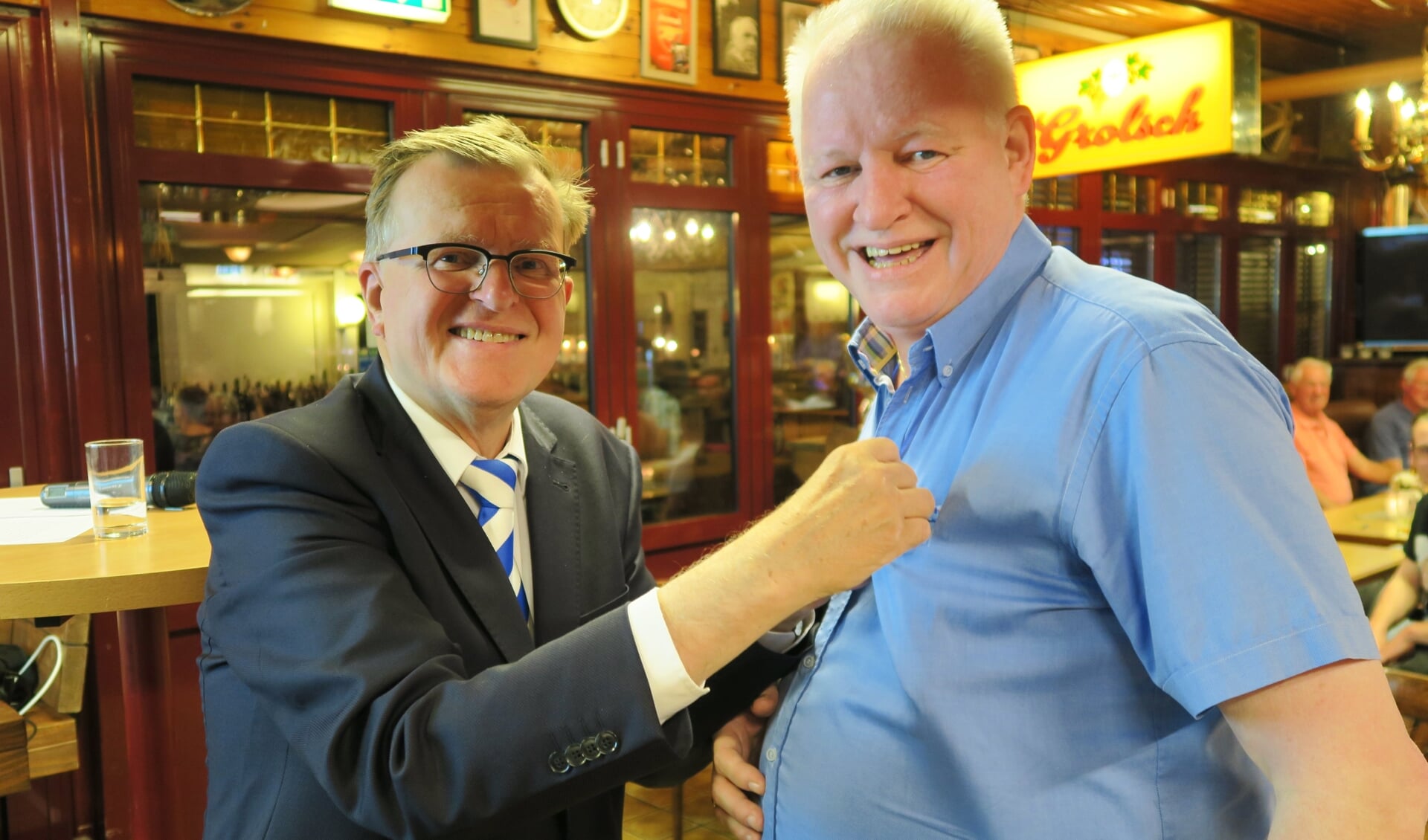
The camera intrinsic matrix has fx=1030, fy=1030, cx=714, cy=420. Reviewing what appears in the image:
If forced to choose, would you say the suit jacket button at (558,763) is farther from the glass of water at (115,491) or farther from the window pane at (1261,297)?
the window pane at (1261,297)

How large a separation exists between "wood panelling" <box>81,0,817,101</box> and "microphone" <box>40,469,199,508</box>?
1.88m

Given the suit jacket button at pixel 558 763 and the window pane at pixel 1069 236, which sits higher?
the window pane at pixel 1069 236

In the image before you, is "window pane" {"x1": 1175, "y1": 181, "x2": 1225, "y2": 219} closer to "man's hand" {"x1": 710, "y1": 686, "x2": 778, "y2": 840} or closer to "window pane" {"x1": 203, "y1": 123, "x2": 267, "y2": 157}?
"window pane" {"x1": 203, "y1": 123, "x2": 267, "y2": 157}

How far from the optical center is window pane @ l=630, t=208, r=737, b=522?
4.70 m

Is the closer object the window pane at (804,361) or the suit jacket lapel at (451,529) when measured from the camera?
the suit jacket lapel at (451,529)

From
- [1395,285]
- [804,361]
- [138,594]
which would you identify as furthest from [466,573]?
[1395,285]

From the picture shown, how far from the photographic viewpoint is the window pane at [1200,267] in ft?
23.8

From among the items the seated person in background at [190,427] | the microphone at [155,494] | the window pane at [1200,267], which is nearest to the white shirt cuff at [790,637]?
the microphone at [155,494]

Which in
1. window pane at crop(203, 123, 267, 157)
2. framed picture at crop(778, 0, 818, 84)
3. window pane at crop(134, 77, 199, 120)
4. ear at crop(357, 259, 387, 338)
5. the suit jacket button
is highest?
framed picture at crop(778, 0, 818, 84)

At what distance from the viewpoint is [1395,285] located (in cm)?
806

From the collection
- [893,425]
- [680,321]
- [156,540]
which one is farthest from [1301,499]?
[680,321]

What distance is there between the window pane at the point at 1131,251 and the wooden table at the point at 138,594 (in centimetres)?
603

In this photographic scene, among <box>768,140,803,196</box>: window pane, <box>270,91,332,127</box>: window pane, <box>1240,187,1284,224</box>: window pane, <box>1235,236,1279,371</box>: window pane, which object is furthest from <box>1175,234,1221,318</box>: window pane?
<box>270,91,332,127</box>: window pane

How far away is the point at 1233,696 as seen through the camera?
865mm
